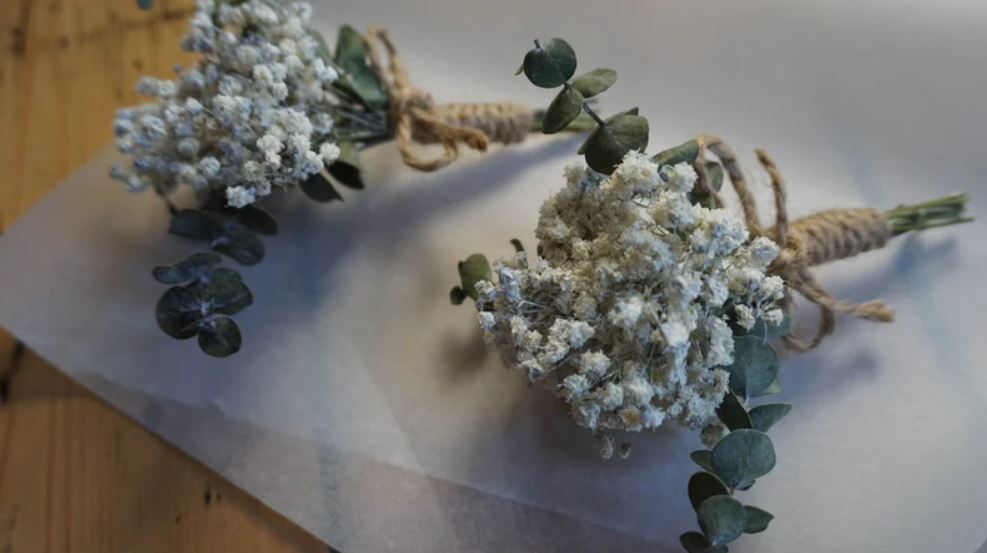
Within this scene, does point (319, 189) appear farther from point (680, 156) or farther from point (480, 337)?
point (680, 156)

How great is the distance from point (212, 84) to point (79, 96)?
34 cm

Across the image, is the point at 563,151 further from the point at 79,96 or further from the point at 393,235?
the point at 79,96

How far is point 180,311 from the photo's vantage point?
2.33 ft

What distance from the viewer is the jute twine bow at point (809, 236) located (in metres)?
0.66

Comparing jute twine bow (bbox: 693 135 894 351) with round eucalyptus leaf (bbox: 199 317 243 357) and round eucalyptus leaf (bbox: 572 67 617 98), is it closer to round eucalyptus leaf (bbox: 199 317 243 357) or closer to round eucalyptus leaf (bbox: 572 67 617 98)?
round eucalyptus leaf (bbox: 572 67 617 98)

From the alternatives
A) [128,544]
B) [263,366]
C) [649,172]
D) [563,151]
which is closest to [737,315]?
[649,172]

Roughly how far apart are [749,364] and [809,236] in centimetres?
20

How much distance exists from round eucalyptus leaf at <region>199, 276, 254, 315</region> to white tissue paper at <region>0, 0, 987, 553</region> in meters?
0.09

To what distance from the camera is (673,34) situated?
0.88 metres

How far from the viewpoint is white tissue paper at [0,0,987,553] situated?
71cm

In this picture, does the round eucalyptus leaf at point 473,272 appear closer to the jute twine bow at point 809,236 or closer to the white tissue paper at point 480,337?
the white tissue paper at point 480,337

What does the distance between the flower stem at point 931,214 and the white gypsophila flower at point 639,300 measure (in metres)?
0.28

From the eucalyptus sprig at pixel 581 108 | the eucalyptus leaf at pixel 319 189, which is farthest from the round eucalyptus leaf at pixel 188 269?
the eucalyptus sprig at pixel 581 108

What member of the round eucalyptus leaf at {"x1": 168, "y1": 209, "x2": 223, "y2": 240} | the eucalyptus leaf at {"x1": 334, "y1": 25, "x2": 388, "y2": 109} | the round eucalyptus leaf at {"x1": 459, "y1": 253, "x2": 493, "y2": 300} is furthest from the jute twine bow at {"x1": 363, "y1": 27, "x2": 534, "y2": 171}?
the round eucalyptus leaf at {"x1": 168, "y1": 209, "x2": 223, "y2": 240}
